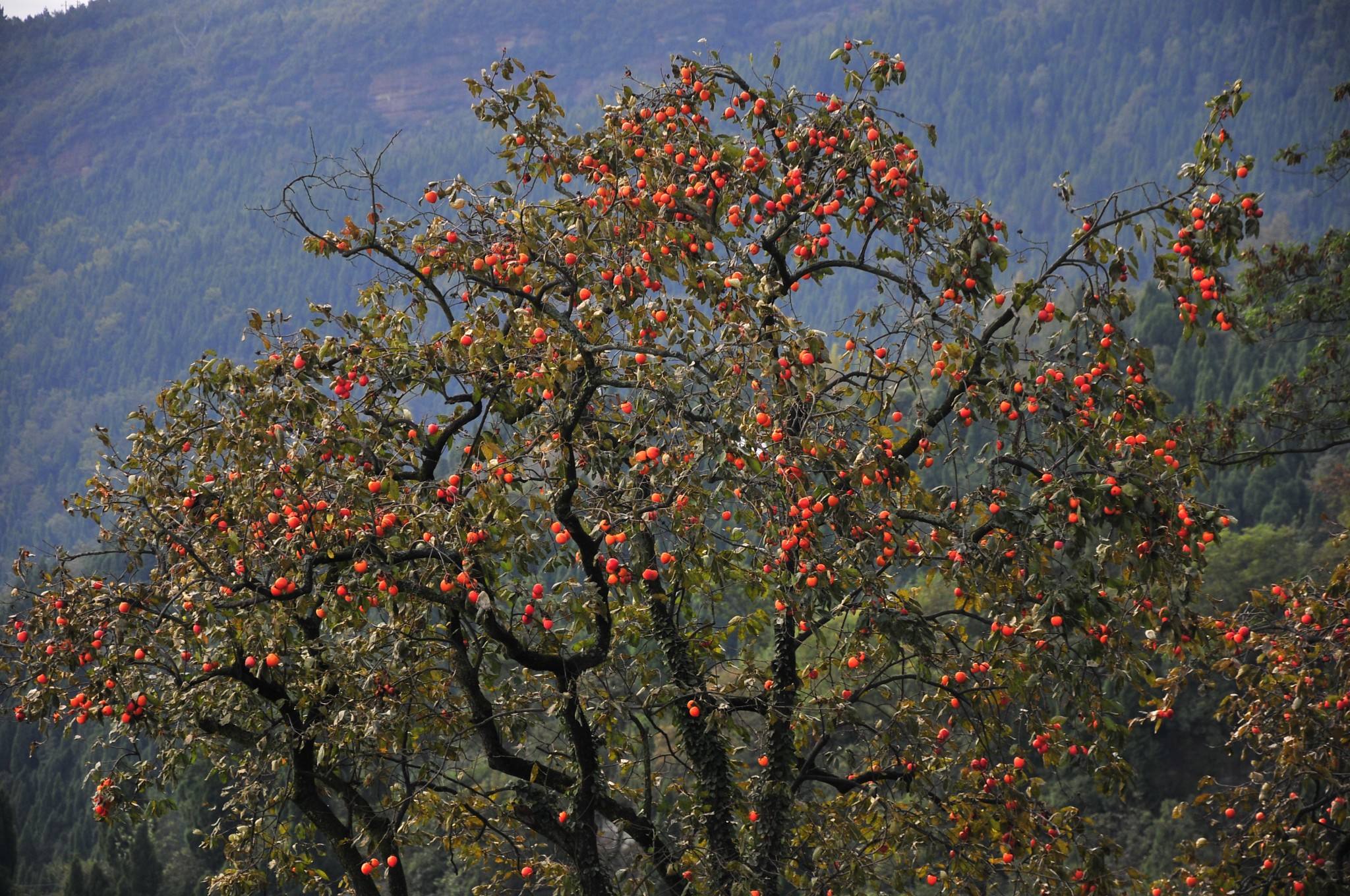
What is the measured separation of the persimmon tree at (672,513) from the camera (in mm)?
5418

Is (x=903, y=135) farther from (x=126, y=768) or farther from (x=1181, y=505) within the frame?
(x=126, y=768)

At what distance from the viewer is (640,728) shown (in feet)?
21.5

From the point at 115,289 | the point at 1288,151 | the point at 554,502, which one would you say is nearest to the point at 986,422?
the point at 554,502

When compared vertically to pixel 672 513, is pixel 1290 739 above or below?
above

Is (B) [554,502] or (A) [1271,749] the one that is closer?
(B) [554,502]

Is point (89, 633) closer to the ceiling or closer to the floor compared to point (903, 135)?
closer to the floor

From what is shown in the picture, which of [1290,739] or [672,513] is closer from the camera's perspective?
[672,513]

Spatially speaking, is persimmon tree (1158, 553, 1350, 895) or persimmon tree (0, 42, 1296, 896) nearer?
persimmon tree (0, 42, 1296, 896)

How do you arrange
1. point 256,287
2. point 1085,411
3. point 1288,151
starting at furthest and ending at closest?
point 256,287 < point 1288,151 < point 1085,411

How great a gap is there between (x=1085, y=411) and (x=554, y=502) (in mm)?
2751

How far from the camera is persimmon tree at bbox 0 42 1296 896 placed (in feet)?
17.8

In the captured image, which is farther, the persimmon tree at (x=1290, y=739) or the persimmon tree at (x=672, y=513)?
the persimmon tree at (x=1290, y=739)

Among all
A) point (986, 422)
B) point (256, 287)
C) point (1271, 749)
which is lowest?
point (1271, 749)

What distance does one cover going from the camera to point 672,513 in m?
5.36
